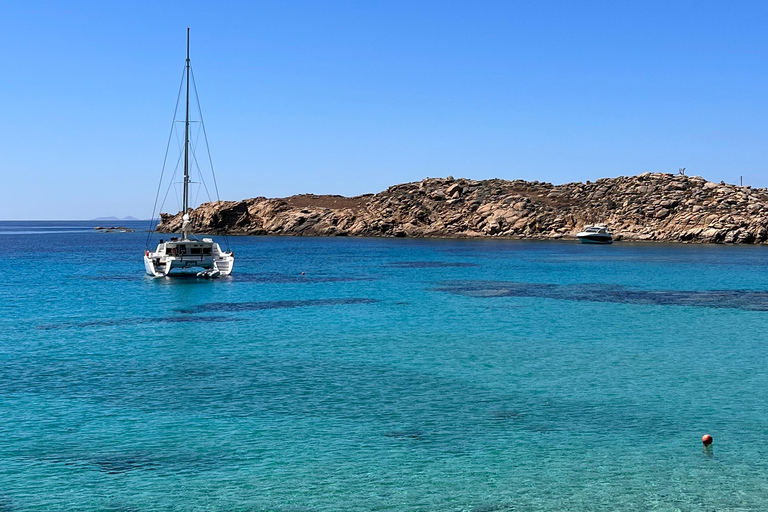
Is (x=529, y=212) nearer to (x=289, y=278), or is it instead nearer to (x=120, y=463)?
(x=289, y=278)

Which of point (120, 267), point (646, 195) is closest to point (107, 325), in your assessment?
point (120, 267)

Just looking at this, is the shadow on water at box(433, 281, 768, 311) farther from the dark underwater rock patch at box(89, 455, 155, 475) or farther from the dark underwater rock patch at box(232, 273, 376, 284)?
the dark underwater rock patch at box(89, 455, 155, 475)

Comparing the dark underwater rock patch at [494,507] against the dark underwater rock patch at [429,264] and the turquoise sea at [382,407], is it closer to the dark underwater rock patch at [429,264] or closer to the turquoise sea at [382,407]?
the turquoise sea at [382,407]

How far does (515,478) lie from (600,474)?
159cm

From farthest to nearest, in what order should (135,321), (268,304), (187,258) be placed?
(187,258), (268,304), (135,321)

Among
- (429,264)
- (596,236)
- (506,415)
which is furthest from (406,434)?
(596,236)

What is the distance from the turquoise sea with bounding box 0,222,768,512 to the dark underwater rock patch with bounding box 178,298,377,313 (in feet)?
1.54

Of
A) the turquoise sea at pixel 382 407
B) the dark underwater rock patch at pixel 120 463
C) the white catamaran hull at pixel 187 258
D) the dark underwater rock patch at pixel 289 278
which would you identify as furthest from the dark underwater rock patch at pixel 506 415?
the white catamaran hull at pixel 187 258

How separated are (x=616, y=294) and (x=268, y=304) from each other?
22.8m

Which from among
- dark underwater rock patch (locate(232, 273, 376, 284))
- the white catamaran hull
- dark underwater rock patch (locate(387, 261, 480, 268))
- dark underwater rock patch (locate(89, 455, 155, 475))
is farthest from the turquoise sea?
dark underwater rock patch (locate(387, 261, 480, 268))

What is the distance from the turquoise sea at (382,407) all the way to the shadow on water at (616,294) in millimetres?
1676

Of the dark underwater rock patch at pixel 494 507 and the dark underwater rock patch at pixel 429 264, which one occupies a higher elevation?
the dark underwater rock patch at pixel 429 264

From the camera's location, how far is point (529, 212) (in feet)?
536

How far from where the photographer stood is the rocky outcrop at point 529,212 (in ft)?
472
